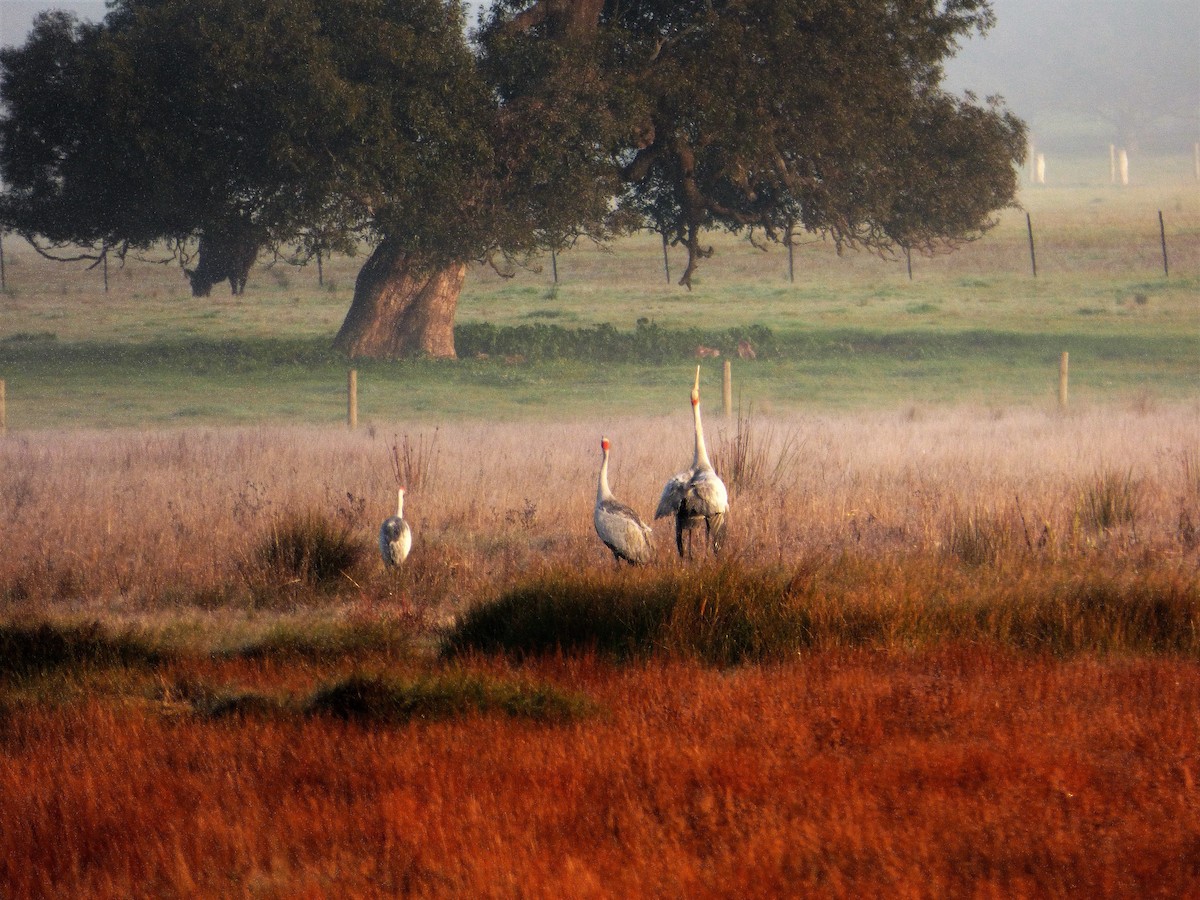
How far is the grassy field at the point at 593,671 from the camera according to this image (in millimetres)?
4664

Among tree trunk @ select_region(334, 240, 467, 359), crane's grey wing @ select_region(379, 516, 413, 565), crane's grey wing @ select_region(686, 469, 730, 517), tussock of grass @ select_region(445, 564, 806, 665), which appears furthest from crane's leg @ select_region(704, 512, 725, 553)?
tree trunk @ select_region(334, 240, 467, 359)

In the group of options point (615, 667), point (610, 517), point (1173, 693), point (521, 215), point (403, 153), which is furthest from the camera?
point (521, 215)

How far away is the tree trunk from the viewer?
35688 mm

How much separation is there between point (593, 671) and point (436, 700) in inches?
44.9

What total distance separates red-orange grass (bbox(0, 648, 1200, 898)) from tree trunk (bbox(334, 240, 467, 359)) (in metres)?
29.3

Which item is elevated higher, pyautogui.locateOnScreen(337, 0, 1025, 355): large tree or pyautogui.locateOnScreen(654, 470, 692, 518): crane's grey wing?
pyautogui.locateOnScreen(337, 0, 1025, 355): large tree

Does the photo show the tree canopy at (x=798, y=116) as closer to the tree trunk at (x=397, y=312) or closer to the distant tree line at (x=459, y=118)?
the distant tree line at (x=459, y=118)

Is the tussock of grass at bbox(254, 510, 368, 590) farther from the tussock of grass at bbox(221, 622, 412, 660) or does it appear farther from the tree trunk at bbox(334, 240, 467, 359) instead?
the tree trunk at bbox(334, 240, 467, 359)

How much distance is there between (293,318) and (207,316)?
299 centimetres

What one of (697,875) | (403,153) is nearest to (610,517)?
(697,875)

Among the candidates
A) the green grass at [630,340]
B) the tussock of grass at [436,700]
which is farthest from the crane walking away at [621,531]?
the green grass at [630,340]

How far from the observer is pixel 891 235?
34.5 m

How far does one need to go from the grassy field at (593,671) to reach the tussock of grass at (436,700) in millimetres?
20

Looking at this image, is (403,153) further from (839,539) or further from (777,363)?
(839,539)
